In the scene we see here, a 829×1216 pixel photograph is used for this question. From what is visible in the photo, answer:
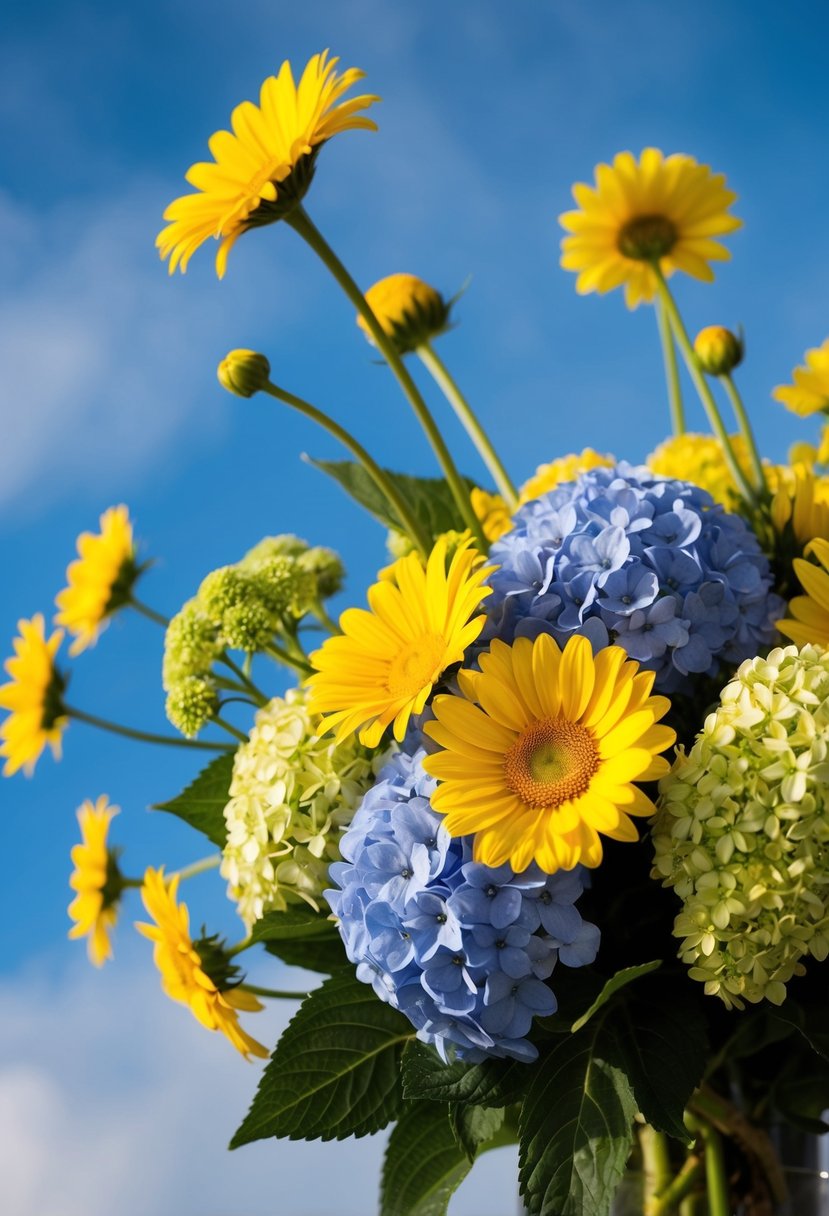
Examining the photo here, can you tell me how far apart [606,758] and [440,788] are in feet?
0.25

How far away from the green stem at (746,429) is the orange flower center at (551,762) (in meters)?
0.32

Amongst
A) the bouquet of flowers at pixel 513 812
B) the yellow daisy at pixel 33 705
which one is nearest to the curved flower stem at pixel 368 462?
the bouquet of flowers at pixel 513 812

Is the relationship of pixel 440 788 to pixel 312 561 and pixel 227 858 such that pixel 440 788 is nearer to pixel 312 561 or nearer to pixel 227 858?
pixel 227 858

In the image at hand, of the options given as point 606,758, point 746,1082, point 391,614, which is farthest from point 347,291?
point 746,1082

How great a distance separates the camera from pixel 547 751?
608 mm

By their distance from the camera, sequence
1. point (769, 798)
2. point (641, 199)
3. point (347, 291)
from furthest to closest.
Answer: point (641, 199)
point (347, 291)
point (769, 798)

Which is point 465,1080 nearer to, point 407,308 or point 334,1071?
point 334,1071

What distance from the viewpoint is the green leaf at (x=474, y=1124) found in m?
0.66

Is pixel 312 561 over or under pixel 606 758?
over

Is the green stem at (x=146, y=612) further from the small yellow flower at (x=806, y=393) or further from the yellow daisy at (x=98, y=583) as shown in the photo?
the small yellow flower at (x=806, y=393)

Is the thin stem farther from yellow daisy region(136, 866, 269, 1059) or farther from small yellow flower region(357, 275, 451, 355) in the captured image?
yellow daisy region(136, 866, 269, 1059)

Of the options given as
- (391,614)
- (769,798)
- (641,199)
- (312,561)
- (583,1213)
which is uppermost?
(641,199)

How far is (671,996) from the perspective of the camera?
0.66m

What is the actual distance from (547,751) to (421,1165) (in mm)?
290
